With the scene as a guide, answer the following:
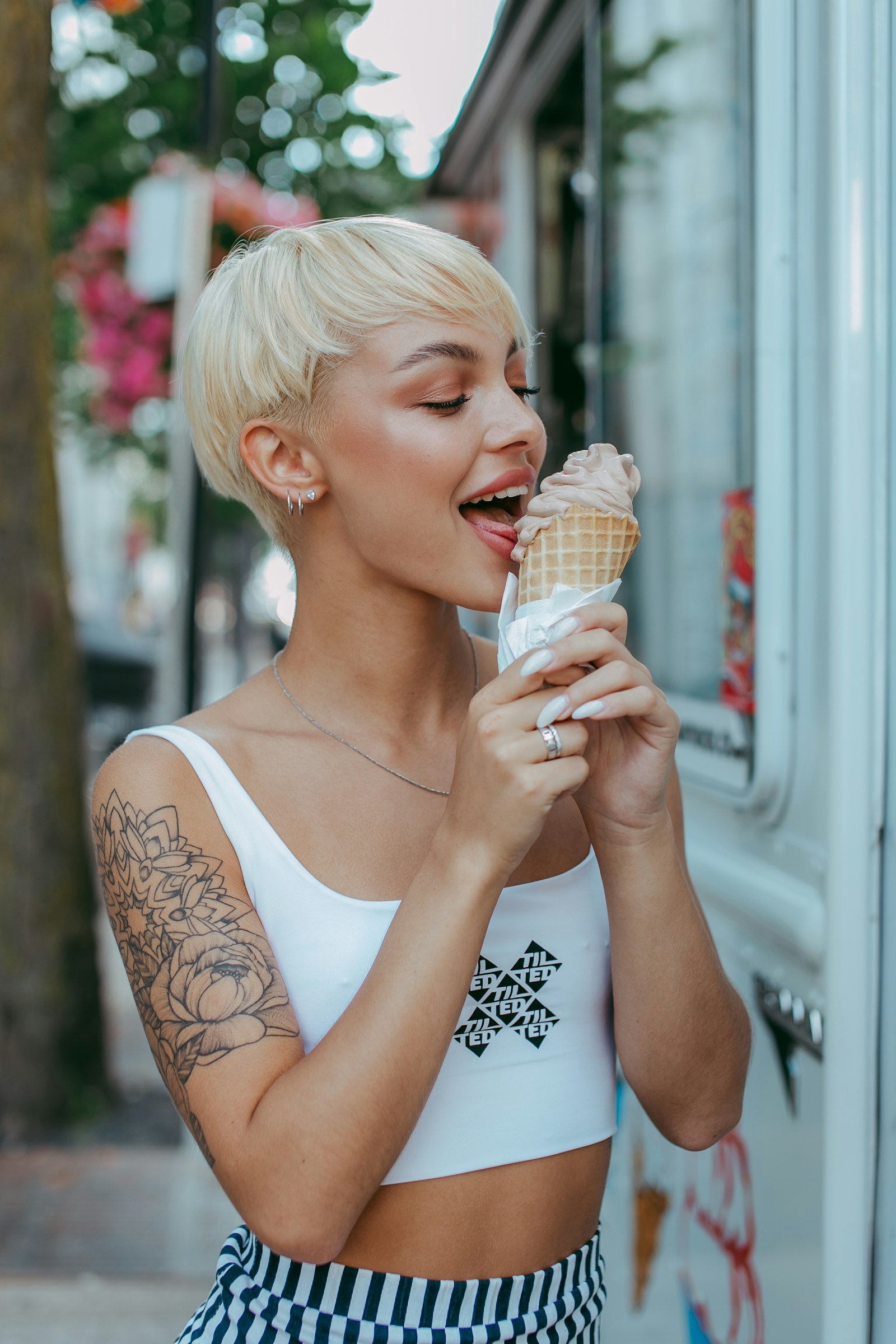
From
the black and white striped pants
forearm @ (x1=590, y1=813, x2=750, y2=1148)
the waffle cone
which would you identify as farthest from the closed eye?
the black and white striped pants

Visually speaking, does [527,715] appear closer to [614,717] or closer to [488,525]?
[614,717]

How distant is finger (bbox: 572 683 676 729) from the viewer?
1.27 meters

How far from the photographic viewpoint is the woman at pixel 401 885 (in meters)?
1.29

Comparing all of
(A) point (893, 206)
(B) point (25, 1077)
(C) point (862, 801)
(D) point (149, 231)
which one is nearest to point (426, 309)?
(A) point (893, 206)

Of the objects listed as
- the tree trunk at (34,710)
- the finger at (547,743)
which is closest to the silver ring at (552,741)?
the finger at (547,743)

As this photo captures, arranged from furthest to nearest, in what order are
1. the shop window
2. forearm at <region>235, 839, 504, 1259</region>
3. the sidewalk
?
the sidewalk
the shop window
forearm at <region>235, 839, 504, 1259</region>

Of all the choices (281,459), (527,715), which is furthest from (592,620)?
(281,459)

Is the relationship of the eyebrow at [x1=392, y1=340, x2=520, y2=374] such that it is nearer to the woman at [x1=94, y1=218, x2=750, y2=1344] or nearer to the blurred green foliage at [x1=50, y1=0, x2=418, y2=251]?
the woman at [x1=94, y1=218, x2=750, y2=1344]

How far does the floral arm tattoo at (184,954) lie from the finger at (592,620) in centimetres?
52

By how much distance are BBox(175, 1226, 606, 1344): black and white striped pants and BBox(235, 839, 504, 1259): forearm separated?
0.66 feet

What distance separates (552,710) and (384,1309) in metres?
0.79

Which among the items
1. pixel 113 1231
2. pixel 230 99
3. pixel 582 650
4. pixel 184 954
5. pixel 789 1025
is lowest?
pixel 113 1231

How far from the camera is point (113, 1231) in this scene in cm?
384

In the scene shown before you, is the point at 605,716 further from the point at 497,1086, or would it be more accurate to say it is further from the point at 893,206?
the point at 893,206
